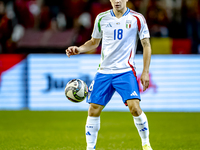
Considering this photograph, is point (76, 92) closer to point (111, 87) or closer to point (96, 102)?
point (96, 102)

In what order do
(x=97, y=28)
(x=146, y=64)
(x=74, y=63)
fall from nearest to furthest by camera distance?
1. (x=146, y=64)
2. (x=97, y=28)
3. (x=74, y=63)

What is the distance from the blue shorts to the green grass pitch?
45.3 inches

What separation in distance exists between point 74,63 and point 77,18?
3.10m

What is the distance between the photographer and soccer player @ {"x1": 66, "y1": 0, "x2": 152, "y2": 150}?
15.2 ft

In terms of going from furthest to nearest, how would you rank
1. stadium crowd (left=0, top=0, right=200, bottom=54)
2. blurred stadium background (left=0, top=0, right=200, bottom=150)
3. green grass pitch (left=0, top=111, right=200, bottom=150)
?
stadium crowd (left=0, top=0, right=200, bottom=54) → blurred stadium background (left=0, top=0, right=200, bottom=150) → green grass pitch (left=0, top=111, right=200, bottom=150)

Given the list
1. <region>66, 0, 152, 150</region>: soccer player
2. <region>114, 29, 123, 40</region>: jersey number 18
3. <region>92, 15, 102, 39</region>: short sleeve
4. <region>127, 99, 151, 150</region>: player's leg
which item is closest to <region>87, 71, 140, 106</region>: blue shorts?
<region>66, 0, 152, 150</region>: soccer player

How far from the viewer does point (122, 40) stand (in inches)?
186

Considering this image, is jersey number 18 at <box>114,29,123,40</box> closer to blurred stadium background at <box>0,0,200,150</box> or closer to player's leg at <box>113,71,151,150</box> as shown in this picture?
player's leg at <box>113,71,151,150</box>

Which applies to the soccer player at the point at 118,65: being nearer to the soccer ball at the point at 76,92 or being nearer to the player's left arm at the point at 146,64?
the player's left arm at the point at 146,64

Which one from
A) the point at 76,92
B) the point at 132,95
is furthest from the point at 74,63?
the point at 132,95

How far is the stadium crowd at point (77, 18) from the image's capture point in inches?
487

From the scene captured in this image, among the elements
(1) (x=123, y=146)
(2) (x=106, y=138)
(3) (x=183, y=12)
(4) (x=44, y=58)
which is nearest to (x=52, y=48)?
(4) (x=44, y=58)

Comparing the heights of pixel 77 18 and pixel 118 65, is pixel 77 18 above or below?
above

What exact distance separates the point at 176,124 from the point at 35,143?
11.7 ft
